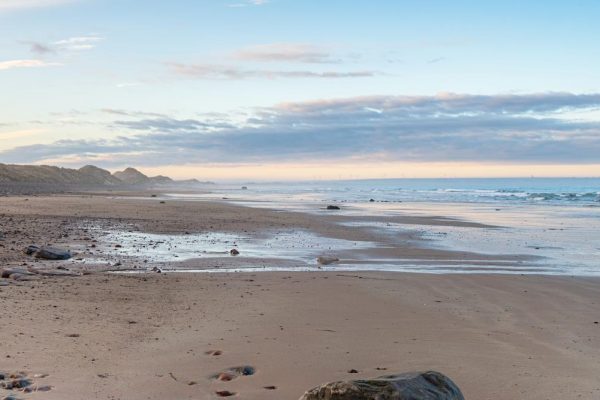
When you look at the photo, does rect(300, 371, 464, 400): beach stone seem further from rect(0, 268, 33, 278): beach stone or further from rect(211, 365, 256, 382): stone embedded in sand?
rect(0, 268, 33, 278): beach stone

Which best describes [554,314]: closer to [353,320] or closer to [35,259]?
[353,320]

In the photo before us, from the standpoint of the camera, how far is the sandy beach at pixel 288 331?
5.71 metres

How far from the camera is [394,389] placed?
13.8ft

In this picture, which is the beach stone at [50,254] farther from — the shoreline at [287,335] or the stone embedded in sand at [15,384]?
the stone embedded in sand at [15,384]

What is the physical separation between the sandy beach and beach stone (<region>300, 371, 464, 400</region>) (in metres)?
1.07

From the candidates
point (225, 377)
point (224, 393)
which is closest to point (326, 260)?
point (225, 377)

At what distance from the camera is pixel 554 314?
9164mm

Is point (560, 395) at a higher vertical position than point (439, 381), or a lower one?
lower

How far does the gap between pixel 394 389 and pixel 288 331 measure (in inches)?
139

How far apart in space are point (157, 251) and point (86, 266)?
3455 mm

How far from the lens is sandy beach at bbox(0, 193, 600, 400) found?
18.7ft

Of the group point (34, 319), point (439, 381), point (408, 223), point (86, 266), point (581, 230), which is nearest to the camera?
point (439, 381)

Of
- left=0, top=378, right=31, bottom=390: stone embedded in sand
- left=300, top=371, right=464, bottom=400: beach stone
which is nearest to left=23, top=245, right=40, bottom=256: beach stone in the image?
left=0, top=378, right=31, bottom=390: stone embedded in sand

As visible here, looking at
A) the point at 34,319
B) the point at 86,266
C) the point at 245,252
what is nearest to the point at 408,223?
the point at 245,252
